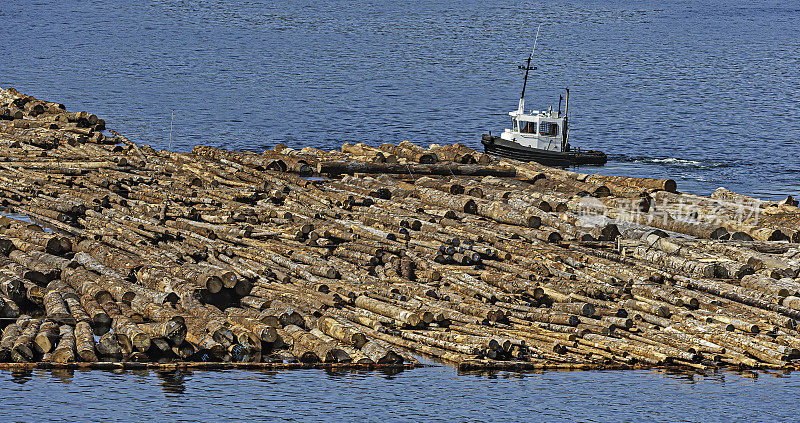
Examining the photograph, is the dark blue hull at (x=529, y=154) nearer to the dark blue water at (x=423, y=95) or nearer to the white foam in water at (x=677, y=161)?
the dark blue water at (x=423, y=95)

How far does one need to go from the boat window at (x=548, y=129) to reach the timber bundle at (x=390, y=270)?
425 inches

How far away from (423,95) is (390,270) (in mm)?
63624

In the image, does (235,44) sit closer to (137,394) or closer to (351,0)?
(351,0)

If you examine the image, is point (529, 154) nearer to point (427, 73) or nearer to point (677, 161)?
point (677, 161)

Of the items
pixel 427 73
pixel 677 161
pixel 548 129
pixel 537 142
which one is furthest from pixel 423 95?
pixel 537 142

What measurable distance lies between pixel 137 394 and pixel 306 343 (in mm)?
4041

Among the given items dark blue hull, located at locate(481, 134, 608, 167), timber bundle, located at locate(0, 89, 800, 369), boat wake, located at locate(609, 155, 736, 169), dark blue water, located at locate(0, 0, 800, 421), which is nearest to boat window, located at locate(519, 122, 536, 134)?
dark blue hull, located at locate(481, 134, 608, 167)

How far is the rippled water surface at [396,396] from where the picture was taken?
71.6 ft

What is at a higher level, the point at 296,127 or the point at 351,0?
the point at 351,0

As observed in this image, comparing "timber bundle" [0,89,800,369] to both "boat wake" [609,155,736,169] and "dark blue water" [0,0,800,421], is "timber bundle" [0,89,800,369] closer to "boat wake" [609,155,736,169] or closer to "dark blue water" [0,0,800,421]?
"dark blue water" [0,0,800,421]

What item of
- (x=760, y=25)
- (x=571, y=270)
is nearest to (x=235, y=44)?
(x=760, y=25)

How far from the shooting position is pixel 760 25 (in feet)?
498

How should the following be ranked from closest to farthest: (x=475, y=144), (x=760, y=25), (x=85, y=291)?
(x=85, y=291)
(x=475, y=144)
(x=760, y=25)

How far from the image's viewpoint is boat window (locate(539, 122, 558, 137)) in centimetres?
5622
